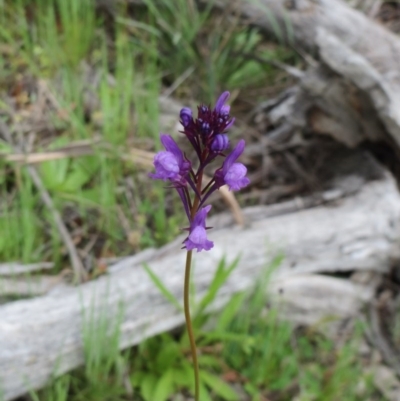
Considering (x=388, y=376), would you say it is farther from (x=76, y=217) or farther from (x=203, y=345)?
(x=76, y=217)

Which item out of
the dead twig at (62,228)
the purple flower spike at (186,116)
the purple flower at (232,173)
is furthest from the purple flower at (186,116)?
the dead twig at (62,228)

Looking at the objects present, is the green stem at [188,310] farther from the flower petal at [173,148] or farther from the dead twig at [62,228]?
the dead twig at [62,228]

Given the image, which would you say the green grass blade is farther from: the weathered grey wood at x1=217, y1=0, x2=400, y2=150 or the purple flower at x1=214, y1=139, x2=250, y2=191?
the weathered grey wood at x1=217, y1=0, x2=400, y2=150

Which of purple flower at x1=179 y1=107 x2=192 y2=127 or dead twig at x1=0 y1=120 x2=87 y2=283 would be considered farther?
dead twig at x1=0 y1=120 x2=87 y2=283

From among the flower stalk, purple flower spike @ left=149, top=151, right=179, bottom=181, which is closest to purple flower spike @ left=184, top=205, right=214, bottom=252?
the flower stalk

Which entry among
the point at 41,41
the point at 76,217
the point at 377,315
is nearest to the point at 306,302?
the point at 377,315

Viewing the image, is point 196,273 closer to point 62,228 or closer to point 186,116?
point 62,228

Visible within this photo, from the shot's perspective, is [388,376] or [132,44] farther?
[132,44]
